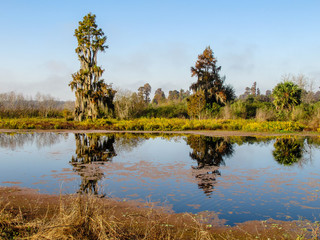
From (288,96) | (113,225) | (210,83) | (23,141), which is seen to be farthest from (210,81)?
(113,225)

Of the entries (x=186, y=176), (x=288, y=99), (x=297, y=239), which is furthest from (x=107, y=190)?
(x=288, y=99)

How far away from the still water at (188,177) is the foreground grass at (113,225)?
477mm

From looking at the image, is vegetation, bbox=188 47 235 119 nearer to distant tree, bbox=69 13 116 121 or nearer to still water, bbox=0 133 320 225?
distant tree, bbox=69 13 116 121

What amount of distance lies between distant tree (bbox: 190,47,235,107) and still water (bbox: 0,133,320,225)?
23746 mm

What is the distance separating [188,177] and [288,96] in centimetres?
2687

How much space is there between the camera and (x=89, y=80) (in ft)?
102

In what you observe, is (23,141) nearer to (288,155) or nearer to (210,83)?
(288,155)

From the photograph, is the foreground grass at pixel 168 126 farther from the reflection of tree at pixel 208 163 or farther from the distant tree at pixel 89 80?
the reflection of tree at pixel 208 163

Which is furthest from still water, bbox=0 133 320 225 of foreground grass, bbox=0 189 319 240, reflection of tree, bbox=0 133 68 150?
Answer: reflection of tree, bbox=0 133 68 150

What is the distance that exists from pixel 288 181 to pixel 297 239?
14.8 feet

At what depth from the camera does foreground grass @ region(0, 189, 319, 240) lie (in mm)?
3959

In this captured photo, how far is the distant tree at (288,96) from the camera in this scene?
107 feet

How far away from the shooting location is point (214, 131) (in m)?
25.3

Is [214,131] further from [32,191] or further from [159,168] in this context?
[32,191]
